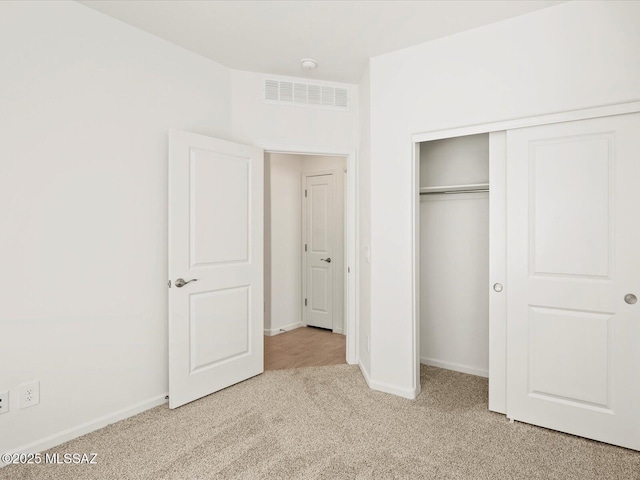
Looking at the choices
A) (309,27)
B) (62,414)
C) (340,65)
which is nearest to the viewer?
(62,414)

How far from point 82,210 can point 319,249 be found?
3.08m

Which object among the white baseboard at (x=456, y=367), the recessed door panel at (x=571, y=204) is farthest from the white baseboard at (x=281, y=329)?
the recessed door panel at (x=571, y=204)

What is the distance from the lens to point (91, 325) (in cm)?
238

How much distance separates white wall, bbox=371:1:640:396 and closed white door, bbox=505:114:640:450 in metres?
0.23

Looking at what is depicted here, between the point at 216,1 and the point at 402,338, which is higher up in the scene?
the point at 216,1

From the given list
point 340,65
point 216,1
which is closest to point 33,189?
point 216,1

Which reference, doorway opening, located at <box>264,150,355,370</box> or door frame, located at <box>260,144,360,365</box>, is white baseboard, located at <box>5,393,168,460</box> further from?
doorway opening, located at <box>264,150,355,370</box>

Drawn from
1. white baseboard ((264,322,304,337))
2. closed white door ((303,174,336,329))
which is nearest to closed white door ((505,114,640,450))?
closed white door ((303,174,336,329))

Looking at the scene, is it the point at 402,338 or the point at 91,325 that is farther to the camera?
the point at 402,338

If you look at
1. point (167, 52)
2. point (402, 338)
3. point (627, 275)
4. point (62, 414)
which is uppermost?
point (167, 52)

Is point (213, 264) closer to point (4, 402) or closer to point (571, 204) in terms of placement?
point (4, 402)

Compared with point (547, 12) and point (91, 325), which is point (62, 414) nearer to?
point (91, 325)

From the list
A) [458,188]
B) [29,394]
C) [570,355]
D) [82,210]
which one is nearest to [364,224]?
[458,188]

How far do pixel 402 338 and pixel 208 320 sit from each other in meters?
1.52
